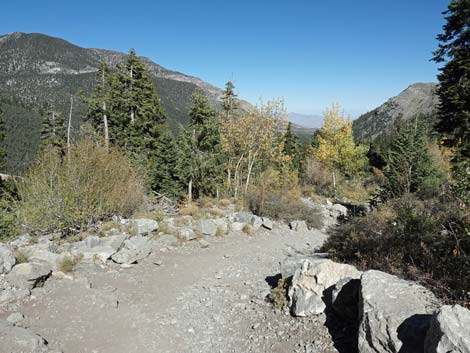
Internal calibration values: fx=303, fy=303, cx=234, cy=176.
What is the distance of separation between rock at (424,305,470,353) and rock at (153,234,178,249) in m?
7.33

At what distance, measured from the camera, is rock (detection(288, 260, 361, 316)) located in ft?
16.8

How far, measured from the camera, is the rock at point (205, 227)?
1045cm

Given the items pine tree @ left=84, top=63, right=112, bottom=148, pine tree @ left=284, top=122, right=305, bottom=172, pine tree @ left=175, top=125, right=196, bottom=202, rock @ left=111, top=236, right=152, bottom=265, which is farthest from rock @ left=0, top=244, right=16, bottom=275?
pine tree @ left=284, top=122, right=305, bottom=172

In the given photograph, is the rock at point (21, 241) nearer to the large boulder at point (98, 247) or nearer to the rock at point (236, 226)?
the large boulder at point (98, 247)

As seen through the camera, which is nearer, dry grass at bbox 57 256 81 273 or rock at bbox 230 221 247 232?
dry grass at bbox 57 256 81 273

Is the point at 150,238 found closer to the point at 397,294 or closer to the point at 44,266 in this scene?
the point at 44,266

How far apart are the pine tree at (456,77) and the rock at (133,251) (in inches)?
631

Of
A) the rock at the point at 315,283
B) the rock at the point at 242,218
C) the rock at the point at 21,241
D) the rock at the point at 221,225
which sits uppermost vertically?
the rock at the point at 315,283

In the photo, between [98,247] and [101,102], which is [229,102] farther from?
[98,247]

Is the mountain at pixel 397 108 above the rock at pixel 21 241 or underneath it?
above

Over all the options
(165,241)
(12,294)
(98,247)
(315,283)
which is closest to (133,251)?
(98,247)

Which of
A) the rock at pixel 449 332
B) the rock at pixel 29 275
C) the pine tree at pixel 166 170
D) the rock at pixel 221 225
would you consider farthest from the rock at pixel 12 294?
the pine tree at pixel 166 170

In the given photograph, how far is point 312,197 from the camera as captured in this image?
19766 mm

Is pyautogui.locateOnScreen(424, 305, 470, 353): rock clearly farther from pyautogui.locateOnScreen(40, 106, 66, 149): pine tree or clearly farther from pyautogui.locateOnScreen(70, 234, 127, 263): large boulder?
pyautogui.locateOnScreen(40, 106, 66, 149): pine tree
